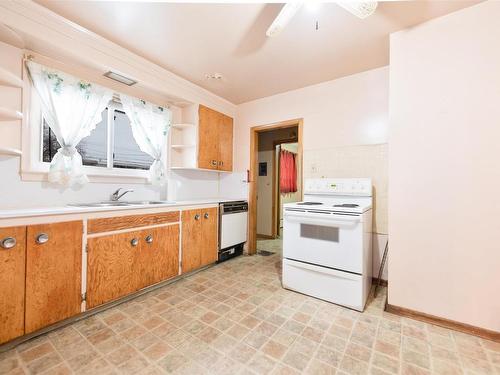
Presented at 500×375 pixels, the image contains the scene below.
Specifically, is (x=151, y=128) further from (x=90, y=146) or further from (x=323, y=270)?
(x=323, y=270)

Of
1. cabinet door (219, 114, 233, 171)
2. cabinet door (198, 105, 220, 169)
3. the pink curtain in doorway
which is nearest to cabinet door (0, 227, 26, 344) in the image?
cabinet door (198, 105, 220, 169)

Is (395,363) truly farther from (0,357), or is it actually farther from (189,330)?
(0,357)

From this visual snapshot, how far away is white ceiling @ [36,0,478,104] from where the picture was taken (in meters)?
1.61

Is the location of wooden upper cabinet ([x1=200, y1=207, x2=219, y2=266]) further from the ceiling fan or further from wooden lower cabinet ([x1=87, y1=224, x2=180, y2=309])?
the ceiling fan

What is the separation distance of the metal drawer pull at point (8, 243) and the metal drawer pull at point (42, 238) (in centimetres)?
11

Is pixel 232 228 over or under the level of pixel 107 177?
under

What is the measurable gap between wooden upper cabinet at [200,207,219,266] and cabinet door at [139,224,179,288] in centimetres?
38

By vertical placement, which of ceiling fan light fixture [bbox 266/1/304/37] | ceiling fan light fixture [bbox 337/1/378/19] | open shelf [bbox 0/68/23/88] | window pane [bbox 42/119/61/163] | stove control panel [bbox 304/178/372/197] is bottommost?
stove control panel [bbox 304/178/372/197]

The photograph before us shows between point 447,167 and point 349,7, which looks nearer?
point 349,7

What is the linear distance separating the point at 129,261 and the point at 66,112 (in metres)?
1.47

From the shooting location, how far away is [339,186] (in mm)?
2451

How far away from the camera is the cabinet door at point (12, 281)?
1337mm

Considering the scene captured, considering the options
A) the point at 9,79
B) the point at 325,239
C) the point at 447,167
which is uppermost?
the point at 9,79

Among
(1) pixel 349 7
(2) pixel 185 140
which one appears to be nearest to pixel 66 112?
(2) pixel 185 140
